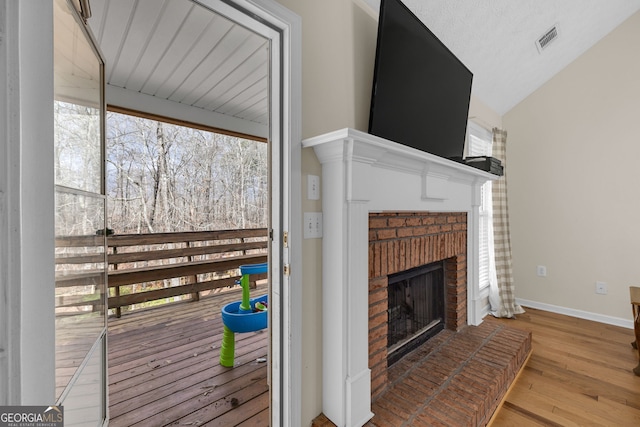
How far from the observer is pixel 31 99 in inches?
22.9

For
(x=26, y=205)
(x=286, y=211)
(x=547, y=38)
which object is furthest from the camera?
(x=547, y=38)

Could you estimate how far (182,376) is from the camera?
2029mm

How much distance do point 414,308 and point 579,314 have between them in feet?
8.19

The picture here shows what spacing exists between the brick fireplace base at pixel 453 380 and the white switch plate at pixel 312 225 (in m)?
0.87

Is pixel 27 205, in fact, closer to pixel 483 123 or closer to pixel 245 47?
pixel 245 47

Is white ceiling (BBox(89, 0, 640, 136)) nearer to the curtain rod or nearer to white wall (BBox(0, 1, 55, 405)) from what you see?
the curtain rod

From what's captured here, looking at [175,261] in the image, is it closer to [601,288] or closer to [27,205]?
[27,205]

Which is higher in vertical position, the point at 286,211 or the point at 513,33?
the point at 513,33

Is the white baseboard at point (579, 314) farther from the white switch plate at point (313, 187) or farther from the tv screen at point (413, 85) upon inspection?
the white switch plate at point (313, 187)

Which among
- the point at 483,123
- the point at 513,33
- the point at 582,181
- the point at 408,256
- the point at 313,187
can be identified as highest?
the point at 513,33

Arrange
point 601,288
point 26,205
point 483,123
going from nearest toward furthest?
point 26,205 → point 601,288 → point 483,123

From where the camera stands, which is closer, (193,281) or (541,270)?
(541,270)

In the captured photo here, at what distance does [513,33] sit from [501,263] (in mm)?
2267

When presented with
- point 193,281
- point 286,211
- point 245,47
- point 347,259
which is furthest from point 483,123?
point 193,281
